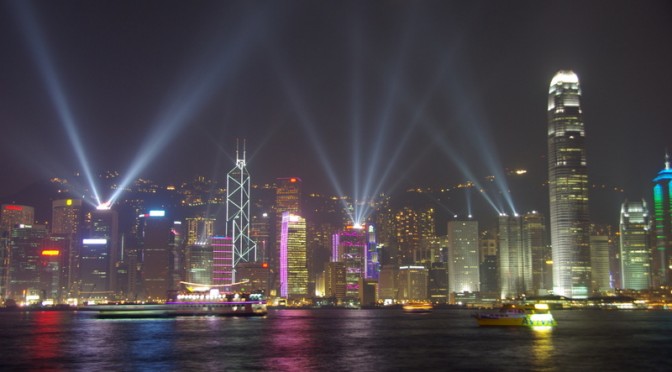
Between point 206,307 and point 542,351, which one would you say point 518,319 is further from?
point 206,307

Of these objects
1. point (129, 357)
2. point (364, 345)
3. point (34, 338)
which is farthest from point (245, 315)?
point (129, 357)

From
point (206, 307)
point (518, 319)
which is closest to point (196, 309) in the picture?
point (206, 307)

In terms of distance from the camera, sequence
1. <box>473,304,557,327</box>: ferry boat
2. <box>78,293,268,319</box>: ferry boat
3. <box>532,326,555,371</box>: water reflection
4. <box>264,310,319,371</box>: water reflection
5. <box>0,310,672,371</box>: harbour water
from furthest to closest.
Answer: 1. <box>78,293,268,319</box>: ferry boat
2. <box>473,304,557,327</box>: ferry boat
3. <box>532,326,555,371</box>: water reflection
4. <box>0,310,672,371</box>: harbour water
5. <box>264,310,319,371</box>: water reflection

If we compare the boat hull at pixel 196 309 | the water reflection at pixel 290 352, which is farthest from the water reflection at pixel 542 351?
the boat hull at pixel 196 309

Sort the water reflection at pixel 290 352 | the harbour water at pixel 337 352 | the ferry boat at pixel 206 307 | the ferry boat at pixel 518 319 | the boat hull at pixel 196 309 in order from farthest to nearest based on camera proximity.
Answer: the ferry boat at pixel 206 307
the boat hull at pixel 196 309
the ferry boat at pixel 518 319
the harbour water at pixel 337 352
the water reflection at pixel 290 352

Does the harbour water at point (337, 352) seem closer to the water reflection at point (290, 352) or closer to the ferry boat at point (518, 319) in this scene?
the water reflection at point (290, 352)

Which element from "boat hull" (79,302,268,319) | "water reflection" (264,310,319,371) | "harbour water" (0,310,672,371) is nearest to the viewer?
"water reflection" (264,310,319,371)

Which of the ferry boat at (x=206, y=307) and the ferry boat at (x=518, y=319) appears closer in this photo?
the ferry boat at (x=518, y=319)

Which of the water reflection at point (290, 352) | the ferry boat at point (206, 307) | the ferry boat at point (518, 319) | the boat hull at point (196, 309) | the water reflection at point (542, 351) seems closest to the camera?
the water reflection at point (290, 352)

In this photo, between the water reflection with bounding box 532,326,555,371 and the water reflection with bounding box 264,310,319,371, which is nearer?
the water reflection with bounding box 264,310,319,371

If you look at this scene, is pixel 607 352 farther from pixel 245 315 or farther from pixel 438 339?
pixel 245 315

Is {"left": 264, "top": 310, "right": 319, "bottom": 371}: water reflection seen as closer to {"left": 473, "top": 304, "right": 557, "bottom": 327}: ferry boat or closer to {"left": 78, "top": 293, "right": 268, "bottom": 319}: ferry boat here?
{"left": 473, "top": 304, "right": 557, "bottom": 327}: ferry boat

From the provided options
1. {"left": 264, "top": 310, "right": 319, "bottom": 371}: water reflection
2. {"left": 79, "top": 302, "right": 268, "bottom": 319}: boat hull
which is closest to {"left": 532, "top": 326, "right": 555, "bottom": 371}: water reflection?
{"left": 264, "top": 310, "right": 319, "bottom": 371}: water reflection

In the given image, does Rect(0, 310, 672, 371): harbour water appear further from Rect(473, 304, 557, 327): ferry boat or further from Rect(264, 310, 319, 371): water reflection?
Rect(473, 304, 557, 327): ferry boat
